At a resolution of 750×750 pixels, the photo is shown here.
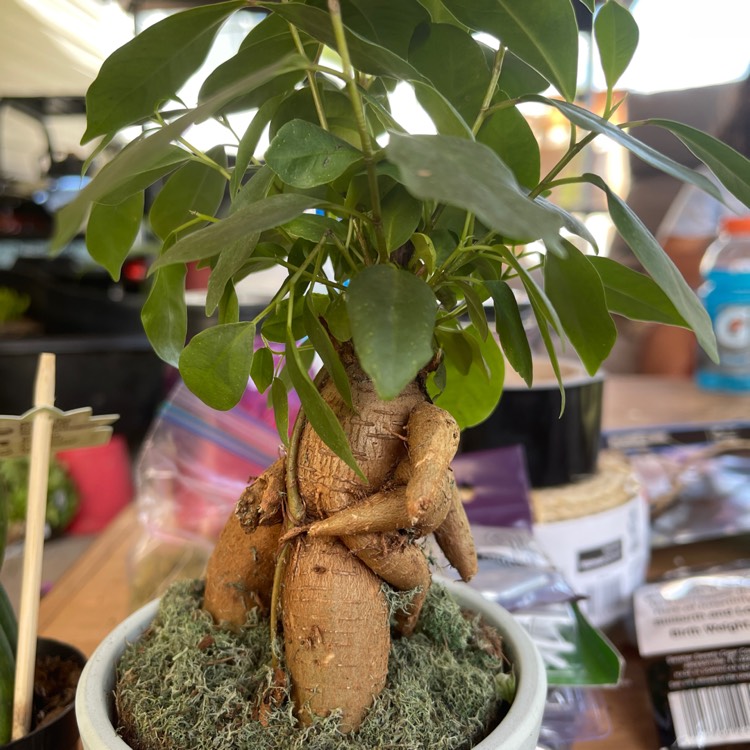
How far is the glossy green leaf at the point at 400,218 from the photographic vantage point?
317mm

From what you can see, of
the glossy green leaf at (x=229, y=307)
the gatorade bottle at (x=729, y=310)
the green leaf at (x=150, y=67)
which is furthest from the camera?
the gatorade bottle at (x=729, y=310)

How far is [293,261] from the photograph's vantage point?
1.28 feet

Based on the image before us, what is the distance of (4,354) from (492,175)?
172 cm

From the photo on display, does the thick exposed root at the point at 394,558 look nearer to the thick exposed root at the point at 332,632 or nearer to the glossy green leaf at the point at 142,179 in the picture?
the thick exposed root at the point at 332,632

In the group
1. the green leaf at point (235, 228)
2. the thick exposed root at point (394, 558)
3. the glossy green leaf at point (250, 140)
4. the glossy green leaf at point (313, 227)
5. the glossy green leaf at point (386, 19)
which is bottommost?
the thick exposed root at point (394, 558)

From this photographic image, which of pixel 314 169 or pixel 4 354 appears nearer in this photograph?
pixel 314 169

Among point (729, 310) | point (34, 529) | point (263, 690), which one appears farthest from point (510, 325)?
point (729, 310)

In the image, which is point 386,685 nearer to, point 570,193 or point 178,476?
point 178,476

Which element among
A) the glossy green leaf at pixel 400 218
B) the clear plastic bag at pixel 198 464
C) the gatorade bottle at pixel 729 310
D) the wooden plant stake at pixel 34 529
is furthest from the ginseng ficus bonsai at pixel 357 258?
the gatorade bottle at pixel 729 310

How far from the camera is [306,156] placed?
0.92 ft

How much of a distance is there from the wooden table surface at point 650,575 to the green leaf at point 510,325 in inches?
15.0

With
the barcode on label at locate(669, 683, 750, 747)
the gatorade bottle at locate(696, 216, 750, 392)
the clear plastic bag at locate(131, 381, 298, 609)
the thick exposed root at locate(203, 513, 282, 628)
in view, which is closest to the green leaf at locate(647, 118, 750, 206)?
the thick exposed root at locate(203, 513, 282, 628)

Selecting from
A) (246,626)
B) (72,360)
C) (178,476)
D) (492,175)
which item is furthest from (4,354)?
(492,175)

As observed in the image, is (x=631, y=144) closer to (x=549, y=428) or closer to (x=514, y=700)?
(x=514, y=700)
